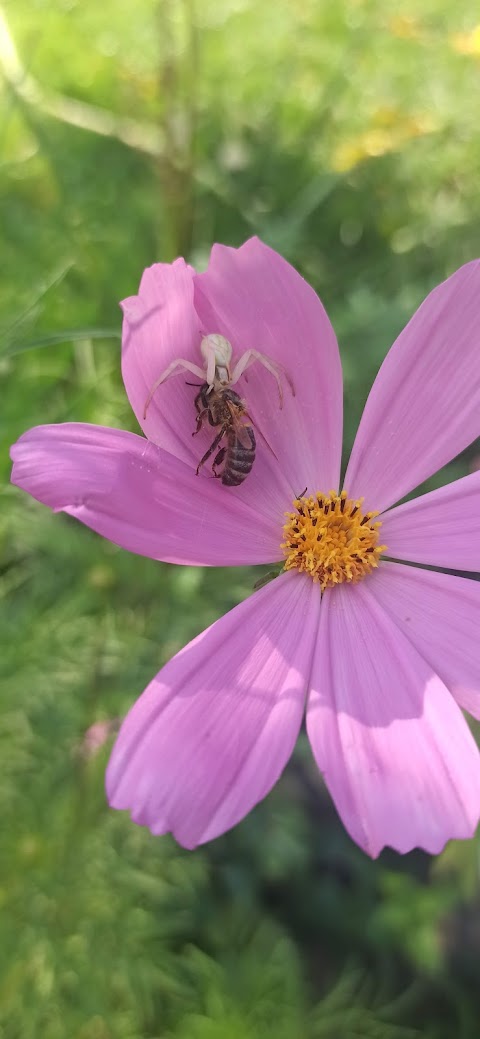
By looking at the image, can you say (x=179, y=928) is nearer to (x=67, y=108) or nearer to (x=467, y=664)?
(x=467, y=664)

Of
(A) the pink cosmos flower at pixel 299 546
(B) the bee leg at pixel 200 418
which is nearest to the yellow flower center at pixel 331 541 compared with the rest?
(A) the pink cosmos flower at pixel 299 546

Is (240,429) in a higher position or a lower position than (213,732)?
higher

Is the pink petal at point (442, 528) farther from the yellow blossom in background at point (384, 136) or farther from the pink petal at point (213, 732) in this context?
the yellow blossom in background at point (384, 136)

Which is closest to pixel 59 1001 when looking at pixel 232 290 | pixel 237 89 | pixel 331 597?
pixel 331 597

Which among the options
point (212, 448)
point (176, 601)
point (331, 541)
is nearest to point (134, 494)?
point (212, 448)

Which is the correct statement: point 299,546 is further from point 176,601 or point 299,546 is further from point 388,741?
point 176,601

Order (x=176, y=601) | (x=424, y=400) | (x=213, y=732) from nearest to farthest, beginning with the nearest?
(x=213, y=732) → (x=424, y=400) → (x=176, y=601)

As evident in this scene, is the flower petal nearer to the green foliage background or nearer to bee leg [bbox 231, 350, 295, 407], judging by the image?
bee leg [bbox 231, 350, 295, 407]
